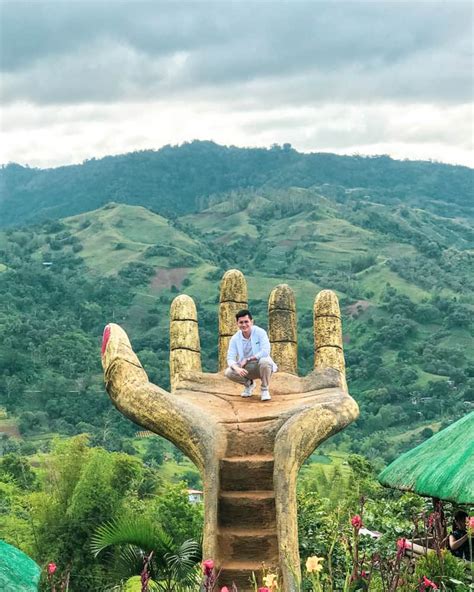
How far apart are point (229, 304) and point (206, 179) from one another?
15535cm

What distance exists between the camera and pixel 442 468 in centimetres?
1205

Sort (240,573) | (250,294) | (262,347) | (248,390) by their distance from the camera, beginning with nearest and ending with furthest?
(240,573)
(262,347)
(248,390)
(250,294)

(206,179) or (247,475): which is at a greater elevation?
(206,179)

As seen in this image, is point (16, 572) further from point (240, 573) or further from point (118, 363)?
point (118, 363)

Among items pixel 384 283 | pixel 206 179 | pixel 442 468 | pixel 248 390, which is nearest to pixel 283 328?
pixel 248 390

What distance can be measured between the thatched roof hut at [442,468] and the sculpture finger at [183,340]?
271 centimetres

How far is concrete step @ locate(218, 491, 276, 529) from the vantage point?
10.1 metres

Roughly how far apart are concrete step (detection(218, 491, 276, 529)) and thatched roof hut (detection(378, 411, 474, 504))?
89.8 inches

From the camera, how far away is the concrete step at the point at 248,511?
10125 millimetres

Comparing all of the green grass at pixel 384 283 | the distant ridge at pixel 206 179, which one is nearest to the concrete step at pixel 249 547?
the green grass at pixel 384 283

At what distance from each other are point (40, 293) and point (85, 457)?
57.9 m

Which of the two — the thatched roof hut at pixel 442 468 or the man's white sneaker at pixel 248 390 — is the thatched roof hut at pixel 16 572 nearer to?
the man's white sneaker at pixel 248 390

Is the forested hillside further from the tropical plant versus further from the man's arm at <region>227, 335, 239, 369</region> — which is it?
the tropical plant

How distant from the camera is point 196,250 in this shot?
9538 cm
